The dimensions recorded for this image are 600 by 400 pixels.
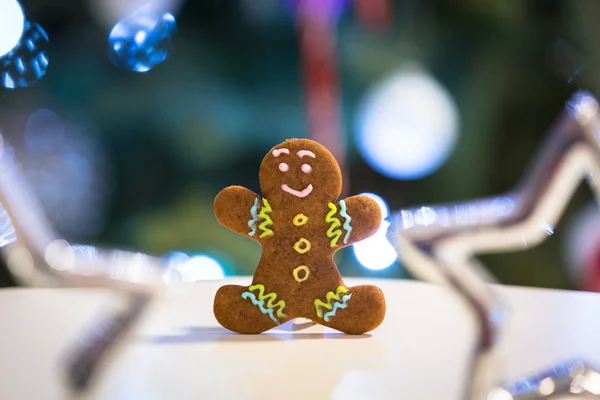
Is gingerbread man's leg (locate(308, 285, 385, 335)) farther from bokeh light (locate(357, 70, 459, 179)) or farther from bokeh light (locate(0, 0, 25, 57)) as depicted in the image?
bokeh light (locate(0, 0, 25, 57))

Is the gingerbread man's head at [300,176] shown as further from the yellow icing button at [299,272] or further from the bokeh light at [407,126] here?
the bokeh light at [407,126]

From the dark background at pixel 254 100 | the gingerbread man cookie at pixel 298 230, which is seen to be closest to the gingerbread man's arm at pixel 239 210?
the gingerbread man cookie at pixel 298 230

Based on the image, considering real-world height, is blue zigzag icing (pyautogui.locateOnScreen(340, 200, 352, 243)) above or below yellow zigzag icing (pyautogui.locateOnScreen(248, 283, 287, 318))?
above

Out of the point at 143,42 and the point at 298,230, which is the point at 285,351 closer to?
the point at 298,230

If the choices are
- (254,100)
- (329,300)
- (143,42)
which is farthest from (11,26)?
(329,300)

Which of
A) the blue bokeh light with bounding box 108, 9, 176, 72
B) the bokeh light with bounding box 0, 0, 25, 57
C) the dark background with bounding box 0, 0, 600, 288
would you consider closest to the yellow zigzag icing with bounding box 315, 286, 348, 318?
the dark background with bounding box 0, 0, 600, 288

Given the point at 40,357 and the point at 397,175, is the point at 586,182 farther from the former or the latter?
the point at 40,357

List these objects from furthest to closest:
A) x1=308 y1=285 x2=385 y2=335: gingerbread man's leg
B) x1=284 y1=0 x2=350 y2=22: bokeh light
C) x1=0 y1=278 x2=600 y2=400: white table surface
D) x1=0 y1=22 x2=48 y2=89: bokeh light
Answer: x1=284 y1=0 x2=350 y2=22: bokeh light < x1=0 y1=22 x2=48 y2=89: bokeh light < x1=308 y1=285 x2=385 y2=335: gingerbread man's leg < x1=0 y1=278 x2=600 y2=400: white table surface
